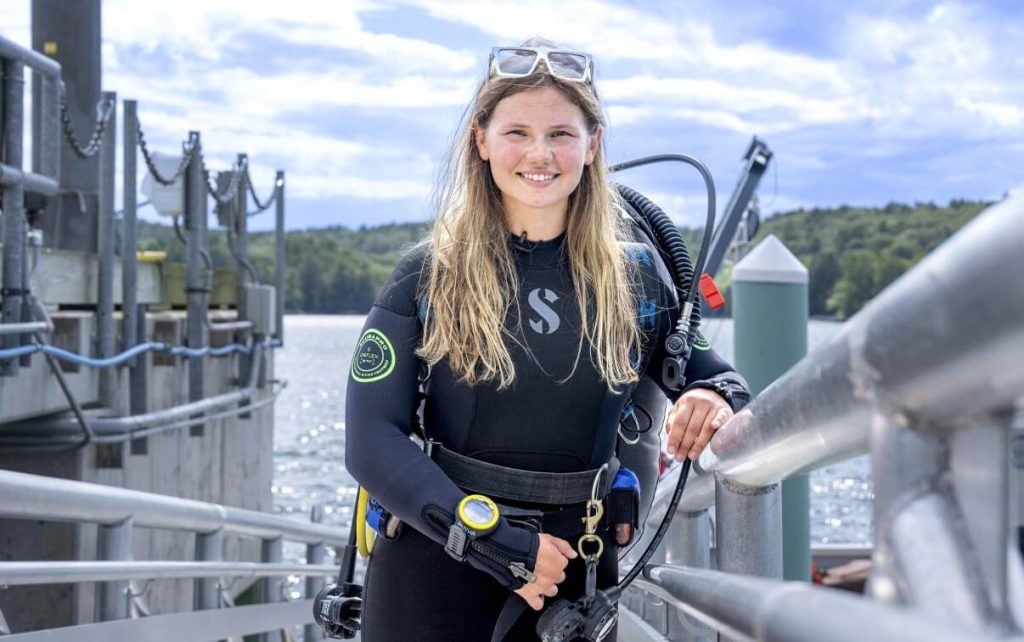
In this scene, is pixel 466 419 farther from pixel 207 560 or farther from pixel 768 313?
pixel 768 313

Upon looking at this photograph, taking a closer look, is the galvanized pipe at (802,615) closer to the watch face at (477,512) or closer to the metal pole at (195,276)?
the watch face at (477,512)

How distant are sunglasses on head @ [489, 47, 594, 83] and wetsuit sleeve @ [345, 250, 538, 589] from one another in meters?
0.37

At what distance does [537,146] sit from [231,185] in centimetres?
927

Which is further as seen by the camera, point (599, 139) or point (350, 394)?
point (599, 139)

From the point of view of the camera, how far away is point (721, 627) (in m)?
1.07

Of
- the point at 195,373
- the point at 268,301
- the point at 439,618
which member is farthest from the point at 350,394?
the point at 268,301

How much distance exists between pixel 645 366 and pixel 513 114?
0.51 metres

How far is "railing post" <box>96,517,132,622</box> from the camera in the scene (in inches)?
123

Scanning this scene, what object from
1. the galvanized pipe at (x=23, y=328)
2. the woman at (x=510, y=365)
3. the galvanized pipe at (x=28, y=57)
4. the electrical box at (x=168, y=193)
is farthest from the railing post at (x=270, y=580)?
the electrical box at (x=168, y=193)

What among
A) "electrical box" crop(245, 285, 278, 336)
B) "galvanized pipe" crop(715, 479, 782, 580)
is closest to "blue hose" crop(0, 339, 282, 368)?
"electrical box" crop(245, 285, 278, 336)

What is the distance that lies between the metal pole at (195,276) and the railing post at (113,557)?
6438 mm

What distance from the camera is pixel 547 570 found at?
79.8 inches

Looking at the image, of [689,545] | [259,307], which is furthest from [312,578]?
[259,307]

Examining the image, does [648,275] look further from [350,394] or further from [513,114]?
[350,394]
